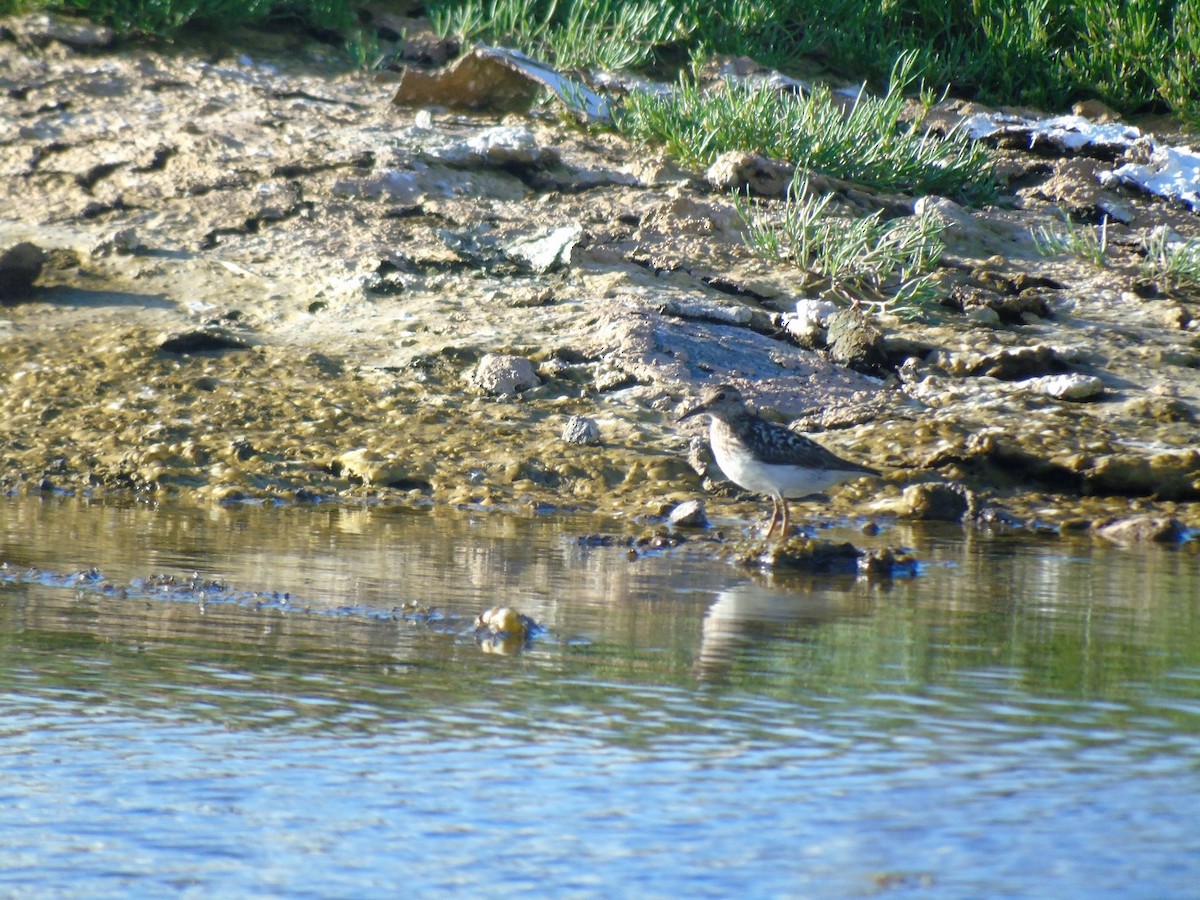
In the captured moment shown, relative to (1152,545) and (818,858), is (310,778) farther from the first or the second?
(1152,545)

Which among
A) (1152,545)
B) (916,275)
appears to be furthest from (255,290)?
(1152,545)

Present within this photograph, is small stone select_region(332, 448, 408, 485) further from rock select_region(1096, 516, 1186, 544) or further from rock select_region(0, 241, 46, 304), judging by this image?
rock select_region(1096, 516, 1186, 544)

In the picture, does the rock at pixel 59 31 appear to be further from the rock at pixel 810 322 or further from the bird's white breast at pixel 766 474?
the bird's white breast at pixel 766 474

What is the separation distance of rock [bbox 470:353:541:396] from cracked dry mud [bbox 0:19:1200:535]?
0.02 meters

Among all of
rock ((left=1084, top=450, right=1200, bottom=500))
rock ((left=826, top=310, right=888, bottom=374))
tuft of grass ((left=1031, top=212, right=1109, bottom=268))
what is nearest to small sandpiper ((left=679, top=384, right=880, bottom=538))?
rock ((left=1084, top=450, right=1200, bottom=500))

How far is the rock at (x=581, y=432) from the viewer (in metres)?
9.28

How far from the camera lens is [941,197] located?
39.7 feet

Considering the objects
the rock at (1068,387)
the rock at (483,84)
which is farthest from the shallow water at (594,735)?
the rock at (483,84)

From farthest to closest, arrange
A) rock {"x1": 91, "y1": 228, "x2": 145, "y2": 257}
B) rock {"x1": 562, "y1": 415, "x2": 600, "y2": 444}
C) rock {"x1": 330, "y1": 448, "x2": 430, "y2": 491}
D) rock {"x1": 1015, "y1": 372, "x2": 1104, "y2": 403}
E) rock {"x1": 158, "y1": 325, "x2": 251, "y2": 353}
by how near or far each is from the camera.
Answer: rock {"x1": 91, "y1": 228, "x2": 145, "y2": 257} → rock {"x1": 158, "y1": 325, "x2": 251, "y2": 353} → rock {"x1": 1015, "y1": 372, "x2": 1104, "y2": 403} → rock {"x1": 562, "y1": 415, "x2": 600, "y2": 444} → rock {"x1": 330, "y1": 448, "x2": 430, "y2": 491}

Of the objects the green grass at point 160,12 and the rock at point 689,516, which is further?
the green grass at point 160,12

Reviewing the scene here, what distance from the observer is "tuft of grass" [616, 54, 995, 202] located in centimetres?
1201

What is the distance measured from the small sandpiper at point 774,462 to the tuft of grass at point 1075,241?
3947 millimetres

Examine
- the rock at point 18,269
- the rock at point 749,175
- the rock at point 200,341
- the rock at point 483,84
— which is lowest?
the rock at point 200,341

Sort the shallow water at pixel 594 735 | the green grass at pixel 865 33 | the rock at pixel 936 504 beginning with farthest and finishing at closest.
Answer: the green grass at pixel 865 33, the rock at pixel 936 504, the shallow water at pixel 594 735
